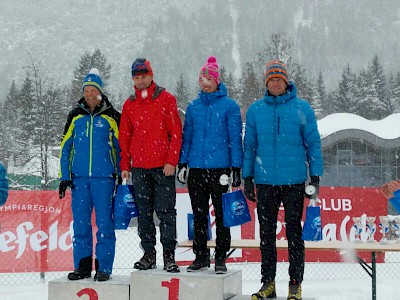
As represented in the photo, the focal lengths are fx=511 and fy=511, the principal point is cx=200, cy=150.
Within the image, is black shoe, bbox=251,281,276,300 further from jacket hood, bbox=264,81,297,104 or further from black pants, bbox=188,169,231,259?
jacket hood, bbox=264,81,297,104

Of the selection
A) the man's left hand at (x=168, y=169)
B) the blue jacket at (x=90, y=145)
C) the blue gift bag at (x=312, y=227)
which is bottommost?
the blue gift bag at (x=312, y=227)

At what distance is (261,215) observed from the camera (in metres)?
4.33

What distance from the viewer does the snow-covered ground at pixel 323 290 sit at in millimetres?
7039

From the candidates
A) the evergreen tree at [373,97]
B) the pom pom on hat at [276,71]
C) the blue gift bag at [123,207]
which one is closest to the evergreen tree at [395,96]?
the evergreen tree at [373,97]

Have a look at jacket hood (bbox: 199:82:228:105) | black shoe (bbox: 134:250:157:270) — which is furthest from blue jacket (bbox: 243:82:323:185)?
black shoe (bbox: 134:250:157:270)

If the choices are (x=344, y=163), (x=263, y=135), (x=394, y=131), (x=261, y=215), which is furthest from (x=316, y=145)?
(x=394, y=131)

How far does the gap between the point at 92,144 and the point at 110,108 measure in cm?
41

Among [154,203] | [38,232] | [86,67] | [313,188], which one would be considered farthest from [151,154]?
[86,67]

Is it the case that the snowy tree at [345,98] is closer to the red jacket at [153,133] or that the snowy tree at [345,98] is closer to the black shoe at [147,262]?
the red jacket at [153,133]

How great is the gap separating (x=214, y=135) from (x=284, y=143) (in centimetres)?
64

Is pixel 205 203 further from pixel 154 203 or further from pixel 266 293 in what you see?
pixel 266 293

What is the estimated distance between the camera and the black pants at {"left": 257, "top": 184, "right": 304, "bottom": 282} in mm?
4227

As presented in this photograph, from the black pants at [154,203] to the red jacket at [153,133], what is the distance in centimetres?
11

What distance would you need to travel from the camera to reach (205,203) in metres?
4.65
